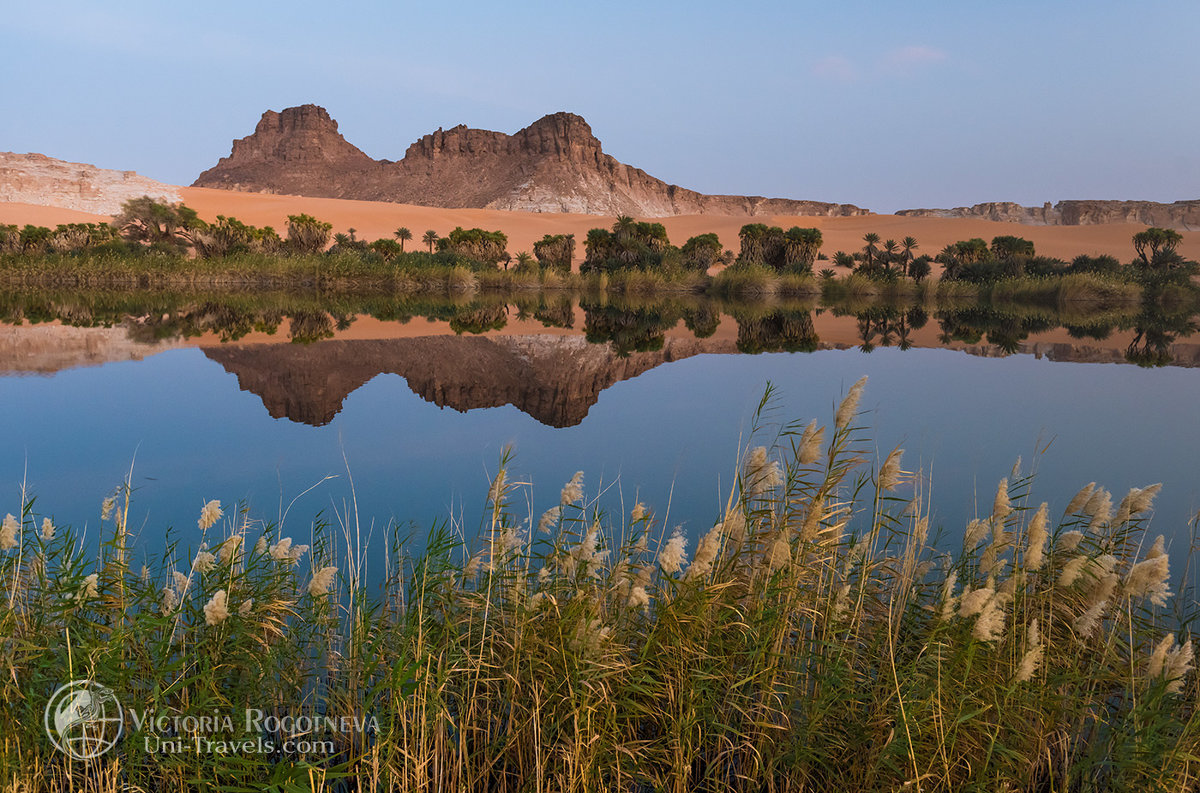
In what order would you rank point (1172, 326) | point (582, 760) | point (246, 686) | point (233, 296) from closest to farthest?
point (582, 760)
point (246, 686)
point (1172, 326)
point (233, 296)

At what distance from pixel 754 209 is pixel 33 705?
176706 millimetres

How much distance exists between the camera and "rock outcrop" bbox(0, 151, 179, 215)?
79938 mm

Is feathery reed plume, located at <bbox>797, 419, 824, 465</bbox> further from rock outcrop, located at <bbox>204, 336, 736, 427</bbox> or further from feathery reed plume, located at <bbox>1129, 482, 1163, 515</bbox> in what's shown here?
rock outcrop, located at <bbox>204, 336, 736, 427</bbox>

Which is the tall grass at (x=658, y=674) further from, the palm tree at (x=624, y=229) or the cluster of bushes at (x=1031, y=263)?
the cluster of bushes at (x=1031, y=263)

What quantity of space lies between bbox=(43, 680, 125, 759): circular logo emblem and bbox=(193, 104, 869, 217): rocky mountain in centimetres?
13076

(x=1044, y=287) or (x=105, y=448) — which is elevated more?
(x=1044, y=287)

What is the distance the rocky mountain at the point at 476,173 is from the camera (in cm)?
14162

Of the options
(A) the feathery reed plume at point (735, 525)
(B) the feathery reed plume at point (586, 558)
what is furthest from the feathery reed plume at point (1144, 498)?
(B) the feathery reed plume at point (586, 558)

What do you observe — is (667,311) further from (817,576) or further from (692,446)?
(817,576)

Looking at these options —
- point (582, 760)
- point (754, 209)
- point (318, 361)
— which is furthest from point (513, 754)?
point (754, 209)

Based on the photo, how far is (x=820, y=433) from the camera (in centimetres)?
316

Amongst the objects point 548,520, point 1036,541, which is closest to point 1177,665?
point 1036,541

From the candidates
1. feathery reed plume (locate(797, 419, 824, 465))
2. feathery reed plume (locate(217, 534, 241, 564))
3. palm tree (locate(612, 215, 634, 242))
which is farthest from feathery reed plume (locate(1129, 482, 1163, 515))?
palm tree (locate(612, 215, 634, 242))

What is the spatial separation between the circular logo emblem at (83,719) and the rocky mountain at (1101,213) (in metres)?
131
